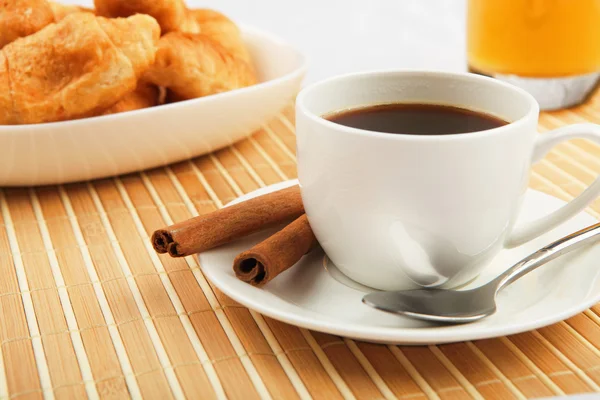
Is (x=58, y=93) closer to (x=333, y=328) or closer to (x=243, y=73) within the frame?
(x=243, y=73)

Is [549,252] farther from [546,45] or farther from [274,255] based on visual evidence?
[546,45]

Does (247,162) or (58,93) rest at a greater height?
(58,93)

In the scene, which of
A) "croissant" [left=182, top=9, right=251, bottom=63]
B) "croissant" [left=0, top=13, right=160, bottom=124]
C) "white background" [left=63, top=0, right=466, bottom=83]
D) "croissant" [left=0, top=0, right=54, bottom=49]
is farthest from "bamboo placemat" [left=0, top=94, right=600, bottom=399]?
"white background" [left=63, top=0, right=466, bottom=83]

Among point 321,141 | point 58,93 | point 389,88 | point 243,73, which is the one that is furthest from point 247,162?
point 321,141

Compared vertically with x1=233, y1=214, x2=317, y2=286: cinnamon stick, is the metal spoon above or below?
above

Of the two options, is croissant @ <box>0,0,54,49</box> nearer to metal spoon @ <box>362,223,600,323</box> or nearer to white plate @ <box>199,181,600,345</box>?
white plate @ <box>199,181,600,345</box>

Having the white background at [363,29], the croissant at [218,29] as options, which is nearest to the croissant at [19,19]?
the croissant at [218,29]
